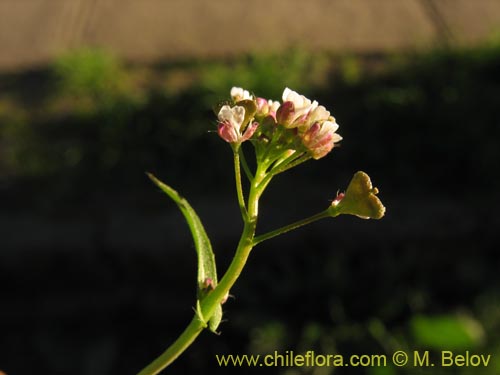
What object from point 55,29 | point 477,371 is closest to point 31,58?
point 55,29

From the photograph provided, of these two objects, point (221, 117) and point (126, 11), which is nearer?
point (221, 117)

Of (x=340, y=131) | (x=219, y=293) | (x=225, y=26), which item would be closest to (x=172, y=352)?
(x=219, y=293)

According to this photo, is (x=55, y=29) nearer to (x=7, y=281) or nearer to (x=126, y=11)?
(x=126, y=11)
